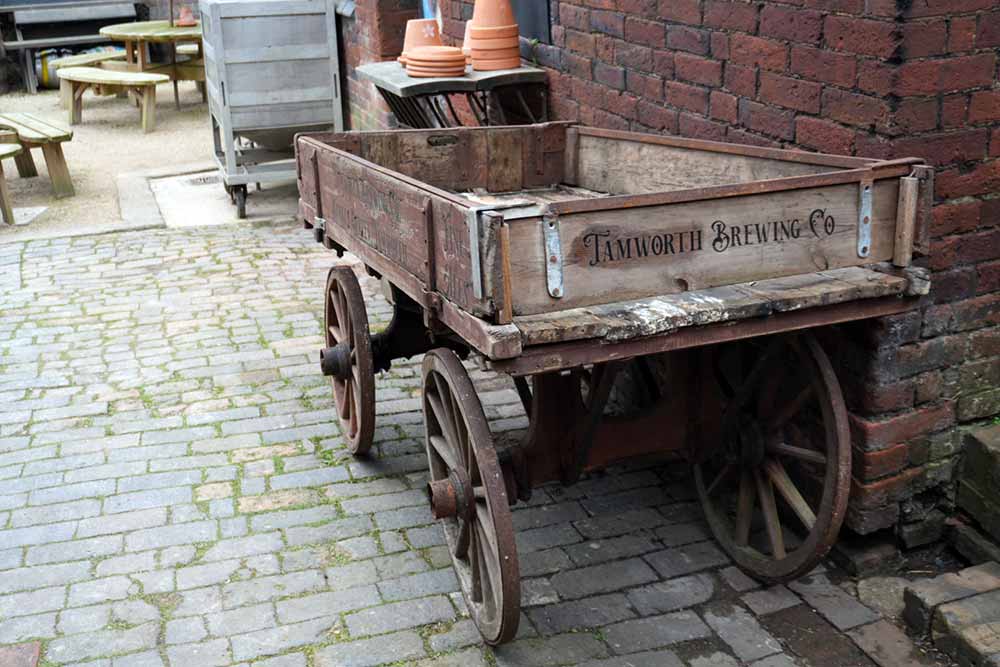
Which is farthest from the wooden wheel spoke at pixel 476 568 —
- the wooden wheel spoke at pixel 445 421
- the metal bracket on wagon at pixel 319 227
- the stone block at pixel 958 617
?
the metal bracket on wagon at pixel 319 227

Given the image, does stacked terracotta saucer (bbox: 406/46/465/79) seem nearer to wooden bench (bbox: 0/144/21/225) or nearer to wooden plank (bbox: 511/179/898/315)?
wooden plank (bbox: 511/179/898/315)

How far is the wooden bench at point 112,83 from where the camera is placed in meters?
11.9

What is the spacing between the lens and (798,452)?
3.34 metres

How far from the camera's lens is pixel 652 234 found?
9.15 ft

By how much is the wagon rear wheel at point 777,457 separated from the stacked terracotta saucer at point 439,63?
7.62 feet

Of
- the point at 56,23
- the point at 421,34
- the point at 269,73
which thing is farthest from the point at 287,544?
the point at 56,23

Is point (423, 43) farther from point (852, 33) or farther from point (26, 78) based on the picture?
point (26, 78)

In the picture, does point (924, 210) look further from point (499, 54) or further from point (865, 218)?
point (499, 54)

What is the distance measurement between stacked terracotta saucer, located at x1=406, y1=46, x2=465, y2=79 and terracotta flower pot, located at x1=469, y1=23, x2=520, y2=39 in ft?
0.45

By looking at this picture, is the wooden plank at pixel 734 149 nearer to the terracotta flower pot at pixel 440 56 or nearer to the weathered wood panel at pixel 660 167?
the weathered wood panel at pixel 660 167

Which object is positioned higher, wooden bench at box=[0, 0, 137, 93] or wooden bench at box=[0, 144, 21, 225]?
wooden bench at box=[0, 0, 137, 93]

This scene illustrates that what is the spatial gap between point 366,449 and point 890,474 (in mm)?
1963

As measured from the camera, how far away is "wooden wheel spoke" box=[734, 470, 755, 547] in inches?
141

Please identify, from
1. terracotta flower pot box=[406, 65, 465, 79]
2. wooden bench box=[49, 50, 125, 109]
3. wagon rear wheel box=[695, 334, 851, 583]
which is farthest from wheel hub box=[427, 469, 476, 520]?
wooden bench box=[49, 50, 125, 109]
